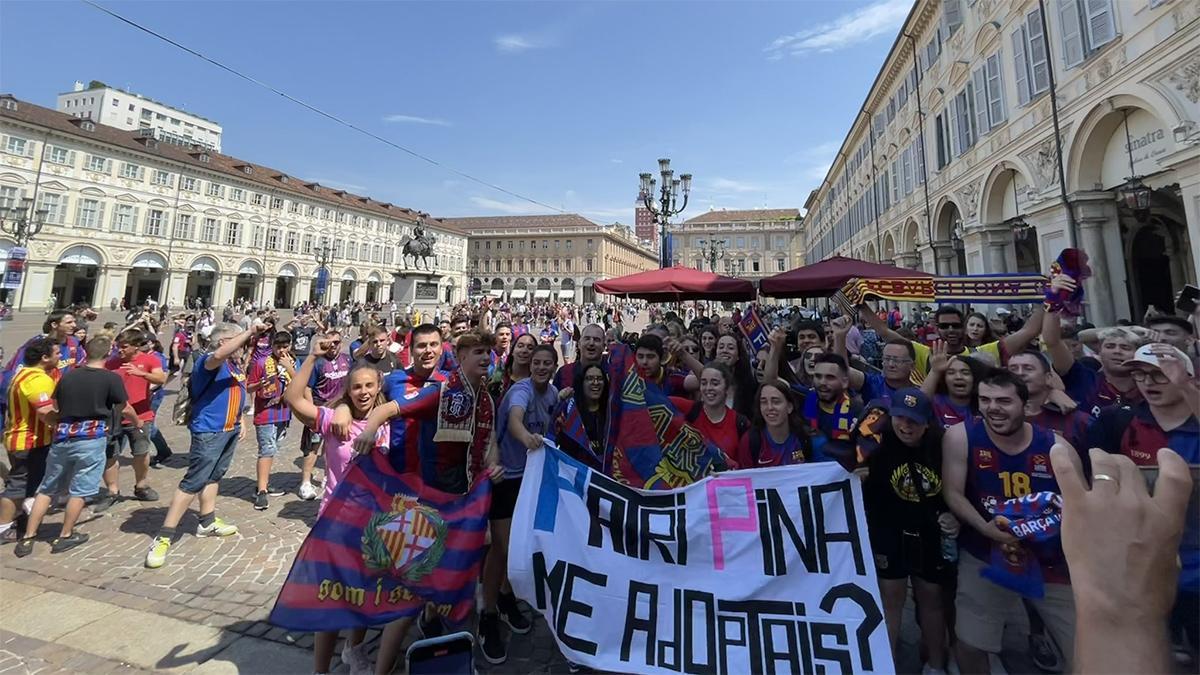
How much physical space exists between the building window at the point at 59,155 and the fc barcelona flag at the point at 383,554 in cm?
5198

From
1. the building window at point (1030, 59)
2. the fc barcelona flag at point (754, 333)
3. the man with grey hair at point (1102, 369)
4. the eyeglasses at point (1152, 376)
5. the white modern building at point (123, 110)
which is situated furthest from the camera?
the white modern building at point (123, 110)

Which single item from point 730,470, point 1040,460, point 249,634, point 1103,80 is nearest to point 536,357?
point 730,470

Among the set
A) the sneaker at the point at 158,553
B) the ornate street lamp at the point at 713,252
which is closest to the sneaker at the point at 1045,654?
the sneaker at the point at 158,553

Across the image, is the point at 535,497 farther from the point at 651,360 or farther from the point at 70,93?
the point at 70,93

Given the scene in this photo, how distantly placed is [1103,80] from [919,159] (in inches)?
410

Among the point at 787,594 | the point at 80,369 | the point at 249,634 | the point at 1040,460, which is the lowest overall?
the point at 249,634

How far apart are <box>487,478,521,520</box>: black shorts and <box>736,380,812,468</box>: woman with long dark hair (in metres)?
1.63

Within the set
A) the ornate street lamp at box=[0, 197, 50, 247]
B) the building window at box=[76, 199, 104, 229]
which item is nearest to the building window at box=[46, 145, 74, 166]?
the building window at box=[76, 199, 104, 229]

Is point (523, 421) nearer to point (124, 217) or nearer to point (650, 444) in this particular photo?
point (650, 444)

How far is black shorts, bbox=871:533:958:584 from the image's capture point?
2.53 metres

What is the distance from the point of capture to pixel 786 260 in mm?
63312

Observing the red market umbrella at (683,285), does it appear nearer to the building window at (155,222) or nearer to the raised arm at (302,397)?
the raised arm at (302,397)

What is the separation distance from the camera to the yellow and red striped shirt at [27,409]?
3.99 meters

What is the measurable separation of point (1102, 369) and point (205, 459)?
7.70m
